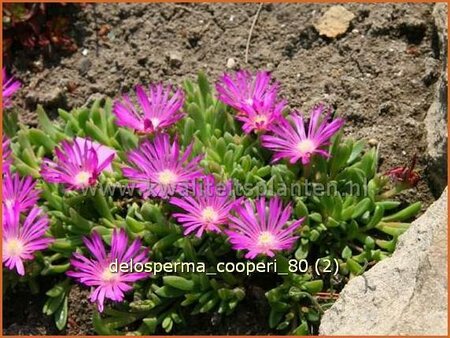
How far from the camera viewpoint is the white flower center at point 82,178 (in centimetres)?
263

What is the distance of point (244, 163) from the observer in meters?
2.68

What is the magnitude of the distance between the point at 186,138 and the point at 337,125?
20.3 inches

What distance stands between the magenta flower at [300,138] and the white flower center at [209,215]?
0.27 metres

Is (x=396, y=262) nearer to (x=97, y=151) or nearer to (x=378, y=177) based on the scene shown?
(x=378, y=177)

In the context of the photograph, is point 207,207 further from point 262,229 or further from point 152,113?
point 152,113

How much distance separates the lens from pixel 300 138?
262cm

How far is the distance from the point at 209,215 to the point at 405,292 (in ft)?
2.09

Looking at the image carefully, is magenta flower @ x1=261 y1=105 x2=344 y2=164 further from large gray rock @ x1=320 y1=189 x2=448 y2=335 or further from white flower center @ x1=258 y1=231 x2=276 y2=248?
large gray rock @ x1=320 y1=189 x2=448 y2=335

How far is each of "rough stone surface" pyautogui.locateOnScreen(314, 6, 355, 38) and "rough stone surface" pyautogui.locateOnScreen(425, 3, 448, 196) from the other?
0.42m

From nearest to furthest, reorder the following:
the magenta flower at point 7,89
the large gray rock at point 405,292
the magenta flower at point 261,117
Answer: the large gray rock at point 405,292 → the magenta flower at point 261,117 → the magenta flower at point 7,89

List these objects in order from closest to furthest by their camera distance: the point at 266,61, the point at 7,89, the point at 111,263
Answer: the point at 111,263 → the point at 7,89 → the point at 266,61

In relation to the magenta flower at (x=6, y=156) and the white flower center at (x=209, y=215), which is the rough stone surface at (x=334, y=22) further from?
the magenta flower at (x=6, y=156)

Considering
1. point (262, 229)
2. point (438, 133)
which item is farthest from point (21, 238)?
point (438, 133)

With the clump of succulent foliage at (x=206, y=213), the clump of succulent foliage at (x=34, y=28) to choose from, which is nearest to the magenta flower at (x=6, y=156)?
the clump of succulent foliage at (x=206, y=213)
